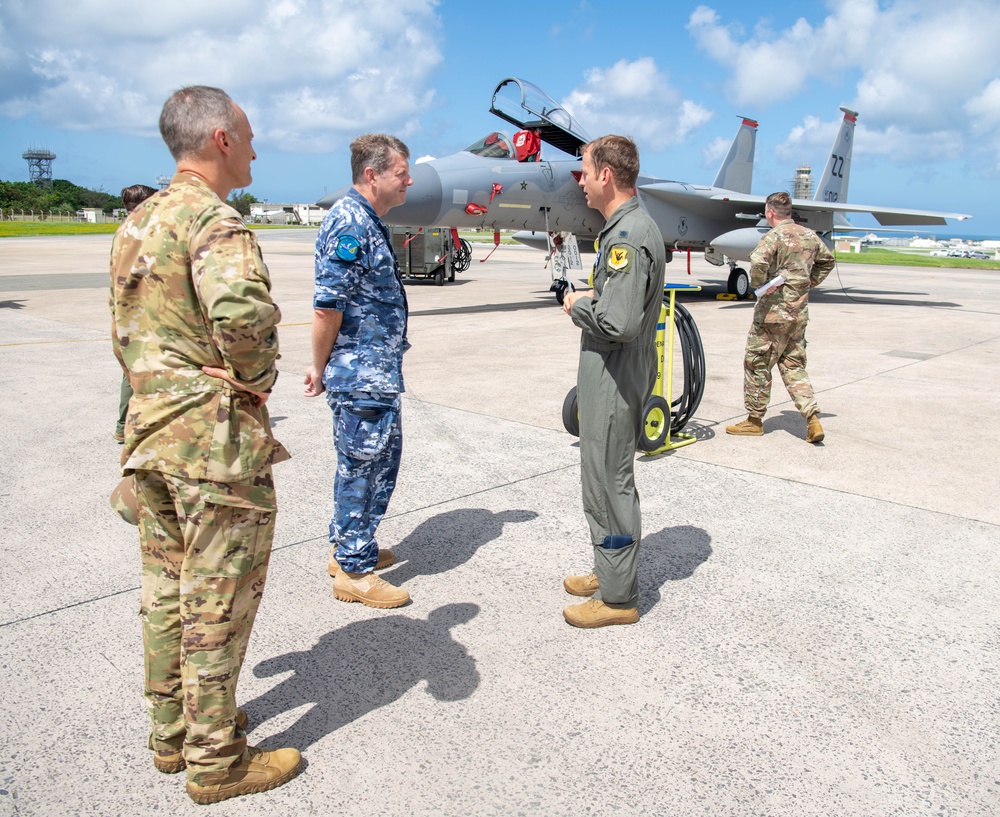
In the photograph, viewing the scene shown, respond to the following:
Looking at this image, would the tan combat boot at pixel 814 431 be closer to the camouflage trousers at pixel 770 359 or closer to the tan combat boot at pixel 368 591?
the camouflage trousers at pixel 770 359

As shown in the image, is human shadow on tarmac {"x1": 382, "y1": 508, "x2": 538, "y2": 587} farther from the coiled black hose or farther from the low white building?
the low white building

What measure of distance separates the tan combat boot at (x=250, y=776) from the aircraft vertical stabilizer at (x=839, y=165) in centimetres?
2263

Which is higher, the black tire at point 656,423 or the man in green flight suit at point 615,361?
the man in green flight suit at point 615,361

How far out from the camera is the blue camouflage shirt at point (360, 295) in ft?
10.5

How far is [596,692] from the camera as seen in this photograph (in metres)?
2.82

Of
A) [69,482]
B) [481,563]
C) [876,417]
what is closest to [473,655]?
[481,563]

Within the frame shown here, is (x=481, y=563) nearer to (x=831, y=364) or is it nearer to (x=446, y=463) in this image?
(x=446, y=463)

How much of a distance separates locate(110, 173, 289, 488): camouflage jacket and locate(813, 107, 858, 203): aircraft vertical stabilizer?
2253 centimetres

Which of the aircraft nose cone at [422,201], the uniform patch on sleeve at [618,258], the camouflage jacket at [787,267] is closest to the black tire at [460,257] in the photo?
the aircraft nose cone at [422,201]

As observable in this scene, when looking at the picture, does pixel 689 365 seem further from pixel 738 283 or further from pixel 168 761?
pixel 738 283

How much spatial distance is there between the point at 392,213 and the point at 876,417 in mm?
7799

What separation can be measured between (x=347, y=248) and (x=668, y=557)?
7.45ft

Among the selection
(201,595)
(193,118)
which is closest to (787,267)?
(193,118)

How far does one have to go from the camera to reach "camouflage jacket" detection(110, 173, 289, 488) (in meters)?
1.99
